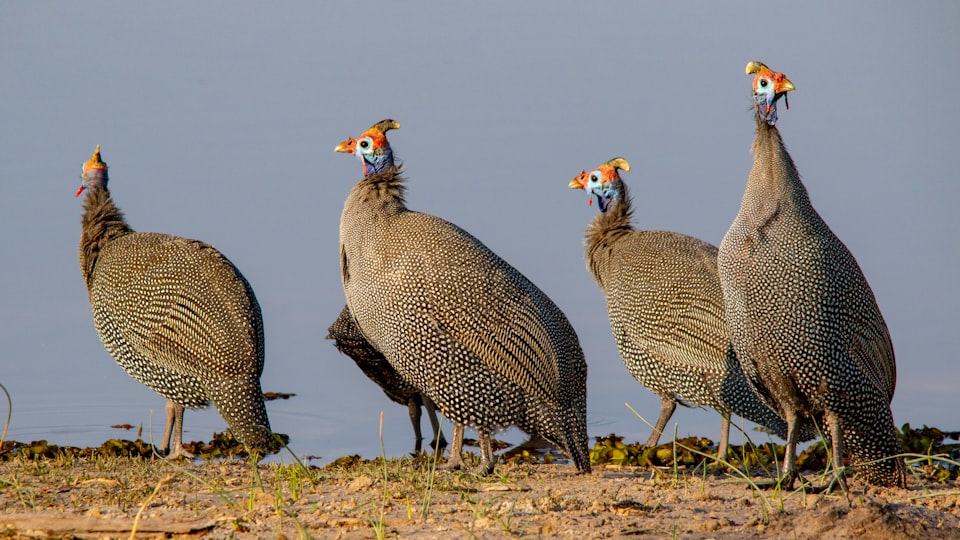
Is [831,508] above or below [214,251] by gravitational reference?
below

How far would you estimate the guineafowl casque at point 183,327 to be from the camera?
7.38 meters

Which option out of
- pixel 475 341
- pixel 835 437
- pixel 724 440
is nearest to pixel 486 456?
pixel 475 341

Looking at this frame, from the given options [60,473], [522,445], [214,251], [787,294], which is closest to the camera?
[787,294]

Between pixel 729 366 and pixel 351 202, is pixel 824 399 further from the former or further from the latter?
pixel 351 202

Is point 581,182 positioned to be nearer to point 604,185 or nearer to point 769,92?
point 604,185

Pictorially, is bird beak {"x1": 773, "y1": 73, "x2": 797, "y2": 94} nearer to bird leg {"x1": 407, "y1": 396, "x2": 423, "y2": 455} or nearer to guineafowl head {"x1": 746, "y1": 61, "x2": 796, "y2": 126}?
guineafowl head {"x1": 746, "y1": 61, "x2": 796, "y2": 126}

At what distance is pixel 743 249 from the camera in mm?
6215

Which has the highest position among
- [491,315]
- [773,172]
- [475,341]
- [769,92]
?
[769,92]

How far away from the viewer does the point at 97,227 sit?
838 centimetres

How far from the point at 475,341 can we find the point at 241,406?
156 cm

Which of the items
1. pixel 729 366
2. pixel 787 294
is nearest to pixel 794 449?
pixel 787 294

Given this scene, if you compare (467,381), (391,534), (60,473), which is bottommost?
(391,534)

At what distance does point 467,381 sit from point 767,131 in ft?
6.79

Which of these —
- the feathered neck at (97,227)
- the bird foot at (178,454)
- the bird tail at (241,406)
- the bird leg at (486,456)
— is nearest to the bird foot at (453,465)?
the bird leg at (486,456)
